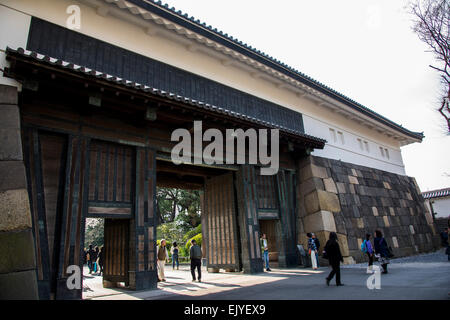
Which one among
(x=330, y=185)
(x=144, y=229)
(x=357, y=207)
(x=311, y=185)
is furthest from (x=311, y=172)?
(x=144, y=229)

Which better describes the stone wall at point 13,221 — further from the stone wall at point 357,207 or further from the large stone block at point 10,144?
the stone wall at point 357,207

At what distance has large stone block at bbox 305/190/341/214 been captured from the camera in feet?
40.7

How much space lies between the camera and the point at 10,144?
5539mm

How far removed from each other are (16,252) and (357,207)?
14.4m

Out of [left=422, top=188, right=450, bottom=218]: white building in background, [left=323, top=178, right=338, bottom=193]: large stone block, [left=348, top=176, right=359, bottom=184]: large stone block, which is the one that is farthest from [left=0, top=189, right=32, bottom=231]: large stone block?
[left=422, top=188, right=450, bottom=218]: white building in background

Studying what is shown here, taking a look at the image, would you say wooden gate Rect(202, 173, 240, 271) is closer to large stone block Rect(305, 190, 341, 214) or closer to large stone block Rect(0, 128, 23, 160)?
large stone block Rect(305, 190, 341, 214)

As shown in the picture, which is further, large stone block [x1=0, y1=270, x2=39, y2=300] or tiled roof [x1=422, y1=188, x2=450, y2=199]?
tiled roof [x1=422, y1=188, x2=450, y2=199]

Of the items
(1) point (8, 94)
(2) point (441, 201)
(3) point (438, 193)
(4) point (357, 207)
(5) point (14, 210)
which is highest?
(1) point (8, 94)

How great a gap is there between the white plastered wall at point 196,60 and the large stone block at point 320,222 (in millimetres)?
3444

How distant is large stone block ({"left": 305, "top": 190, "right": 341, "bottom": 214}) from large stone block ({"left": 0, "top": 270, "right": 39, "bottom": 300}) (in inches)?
419

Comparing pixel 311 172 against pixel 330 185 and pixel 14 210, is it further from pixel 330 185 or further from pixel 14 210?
pixel 14 210

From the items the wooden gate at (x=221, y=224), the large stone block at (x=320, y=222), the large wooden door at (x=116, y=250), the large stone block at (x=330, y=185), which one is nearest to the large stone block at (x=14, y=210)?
the large wooden door at (x=116, y=250)

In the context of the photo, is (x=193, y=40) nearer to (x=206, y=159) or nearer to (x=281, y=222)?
(x=206, y=159)

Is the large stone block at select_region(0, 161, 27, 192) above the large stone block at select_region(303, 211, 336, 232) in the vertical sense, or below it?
above
